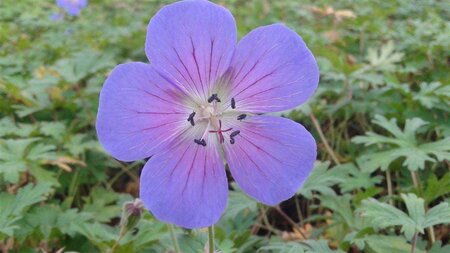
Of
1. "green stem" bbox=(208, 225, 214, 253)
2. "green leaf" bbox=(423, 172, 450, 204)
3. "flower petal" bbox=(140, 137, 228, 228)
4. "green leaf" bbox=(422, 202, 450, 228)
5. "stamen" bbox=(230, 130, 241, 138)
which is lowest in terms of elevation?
"green leaf" bbox=(423, 172, 450, 204)

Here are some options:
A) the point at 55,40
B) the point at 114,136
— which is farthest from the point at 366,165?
the point at 55,40

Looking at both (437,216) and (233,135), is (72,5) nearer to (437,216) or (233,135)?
(233,135)

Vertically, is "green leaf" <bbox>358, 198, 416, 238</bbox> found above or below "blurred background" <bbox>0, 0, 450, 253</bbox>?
above

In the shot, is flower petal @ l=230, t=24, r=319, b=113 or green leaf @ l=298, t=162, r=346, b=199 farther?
green leaf @ l=298, t=162, r=346, b=199

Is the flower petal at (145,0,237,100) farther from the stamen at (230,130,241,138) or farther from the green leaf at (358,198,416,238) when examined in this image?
the green leaf at (358,198,416,238)

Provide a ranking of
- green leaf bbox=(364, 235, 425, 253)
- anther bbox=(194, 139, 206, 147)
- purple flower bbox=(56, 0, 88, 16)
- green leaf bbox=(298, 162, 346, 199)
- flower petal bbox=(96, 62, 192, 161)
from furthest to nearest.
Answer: purple flower bbox=(56, 0, 88, 16)
green leaf bbox=(298, 162, 346, 199)
green leaf bbox=(364, 235, 425, 253)
anther bbox=(194, 139, 206, 147)
flower petal bbox=(96, 62, 192, 161)

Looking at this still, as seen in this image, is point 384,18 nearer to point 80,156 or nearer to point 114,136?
point 80,156

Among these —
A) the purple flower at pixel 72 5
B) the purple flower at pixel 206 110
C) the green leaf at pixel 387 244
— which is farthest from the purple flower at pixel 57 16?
the green leaf at pixel 387 244

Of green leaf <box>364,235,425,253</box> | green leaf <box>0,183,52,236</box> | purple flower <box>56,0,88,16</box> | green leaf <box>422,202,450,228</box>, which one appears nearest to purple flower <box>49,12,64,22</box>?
purple flower <box>56,0,88,16</box>
